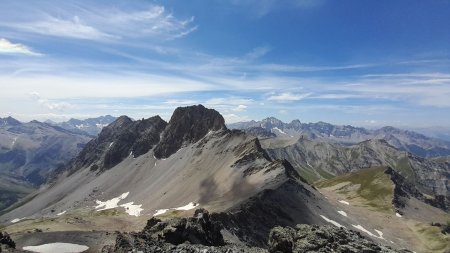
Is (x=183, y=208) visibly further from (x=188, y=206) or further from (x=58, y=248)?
(x=58, y=248)

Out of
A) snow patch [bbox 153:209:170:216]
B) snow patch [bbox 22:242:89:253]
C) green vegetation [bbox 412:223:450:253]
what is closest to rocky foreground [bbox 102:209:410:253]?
snow patch [bbox 22:242:89:253]

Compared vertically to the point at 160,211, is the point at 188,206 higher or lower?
higher

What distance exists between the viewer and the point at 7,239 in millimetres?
56594

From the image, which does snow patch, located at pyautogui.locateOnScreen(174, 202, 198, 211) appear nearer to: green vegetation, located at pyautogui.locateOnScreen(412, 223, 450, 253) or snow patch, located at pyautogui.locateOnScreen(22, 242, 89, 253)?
green vegetation, located at pyautogui.locateOnScreen(412, 223, 450, 253)

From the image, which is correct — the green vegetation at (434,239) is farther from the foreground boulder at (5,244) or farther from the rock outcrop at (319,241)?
the foreground boulder at (5,244)

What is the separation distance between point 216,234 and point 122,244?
78.0 feet

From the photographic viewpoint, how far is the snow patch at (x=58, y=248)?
→ 63.3 m

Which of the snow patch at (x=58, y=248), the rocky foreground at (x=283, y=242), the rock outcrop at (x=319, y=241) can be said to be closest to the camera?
the rock outcrop at (x=319, y=241)

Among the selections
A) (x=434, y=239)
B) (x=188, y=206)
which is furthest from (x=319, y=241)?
(x=434, y=239)

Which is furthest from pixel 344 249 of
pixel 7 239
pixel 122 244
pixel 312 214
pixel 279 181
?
pixel 279 181

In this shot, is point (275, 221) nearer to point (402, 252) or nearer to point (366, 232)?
point (366, 232)

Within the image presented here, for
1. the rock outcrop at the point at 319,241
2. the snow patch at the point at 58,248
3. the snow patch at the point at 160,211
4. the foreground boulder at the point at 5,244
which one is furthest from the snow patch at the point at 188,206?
the rock outcrop at the point at 319,241

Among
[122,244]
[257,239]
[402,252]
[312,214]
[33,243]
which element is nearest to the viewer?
[402,252]

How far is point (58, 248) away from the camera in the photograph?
212ft
